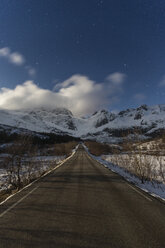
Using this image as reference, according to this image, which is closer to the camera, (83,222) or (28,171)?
(83,222)

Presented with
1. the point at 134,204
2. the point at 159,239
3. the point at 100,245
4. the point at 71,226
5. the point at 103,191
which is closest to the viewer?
the point at 100,245

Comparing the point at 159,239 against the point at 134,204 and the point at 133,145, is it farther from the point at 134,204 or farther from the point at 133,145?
the point at 133,145

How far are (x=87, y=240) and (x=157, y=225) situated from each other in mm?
2184

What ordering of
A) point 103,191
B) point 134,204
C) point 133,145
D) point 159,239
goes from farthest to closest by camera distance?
point 133,145 → point 103,191 → point 134,204 → point 159,239

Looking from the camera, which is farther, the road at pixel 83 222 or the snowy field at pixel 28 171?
the snowy field at pixel 28 171

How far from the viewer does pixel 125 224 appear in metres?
4.07

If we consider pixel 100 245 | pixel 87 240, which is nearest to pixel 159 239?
pixel 100 245

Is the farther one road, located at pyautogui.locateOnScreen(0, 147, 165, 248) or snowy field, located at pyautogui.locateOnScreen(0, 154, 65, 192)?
snowy field, located at pyautogui.locateOnScreen(0, 154, 65, 192)

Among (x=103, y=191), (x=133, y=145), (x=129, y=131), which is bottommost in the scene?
(x=103, y=191)

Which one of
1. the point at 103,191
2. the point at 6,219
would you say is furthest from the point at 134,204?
the point at 6,219

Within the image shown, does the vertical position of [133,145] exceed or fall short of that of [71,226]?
it exceeds it

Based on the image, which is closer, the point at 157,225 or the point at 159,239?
the point at 159,239

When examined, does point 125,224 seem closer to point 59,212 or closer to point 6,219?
point 59,212

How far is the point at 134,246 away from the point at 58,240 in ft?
5.71
